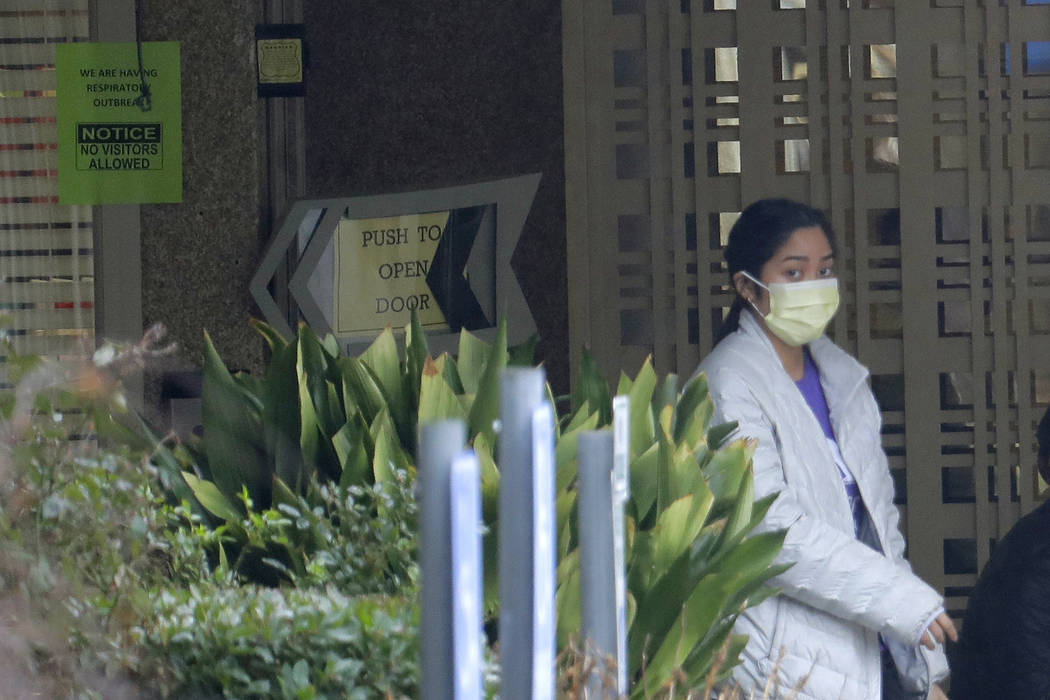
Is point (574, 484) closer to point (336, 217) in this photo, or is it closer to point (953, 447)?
point (336, 217)

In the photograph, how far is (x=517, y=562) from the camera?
0.91 meters

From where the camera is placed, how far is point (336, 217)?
3.50 m

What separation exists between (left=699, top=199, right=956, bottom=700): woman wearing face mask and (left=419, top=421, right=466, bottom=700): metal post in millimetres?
1686

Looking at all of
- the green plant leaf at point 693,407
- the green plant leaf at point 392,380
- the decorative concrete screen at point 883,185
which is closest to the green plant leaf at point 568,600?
the green plant leaf at point 392,380

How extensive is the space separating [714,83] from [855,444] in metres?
1.71

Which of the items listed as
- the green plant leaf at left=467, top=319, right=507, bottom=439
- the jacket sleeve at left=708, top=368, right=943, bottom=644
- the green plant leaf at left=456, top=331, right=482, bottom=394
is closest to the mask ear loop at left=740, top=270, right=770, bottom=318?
the jacket sleeve at left=708, top=368, right=943, bottom=644

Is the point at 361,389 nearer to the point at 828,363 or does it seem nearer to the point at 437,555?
the point at 437,555

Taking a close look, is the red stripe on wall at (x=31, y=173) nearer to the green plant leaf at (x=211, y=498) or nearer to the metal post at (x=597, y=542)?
the green plant leaf at (x=211, y=498)

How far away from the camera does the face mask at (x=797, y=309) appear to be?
119 inches

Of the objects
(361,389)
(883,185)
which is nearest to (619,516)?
(361,389)

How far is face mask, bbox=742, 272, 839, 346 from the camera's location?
302 centimetres

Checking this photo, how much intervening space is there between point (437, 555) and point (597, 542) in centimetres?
20

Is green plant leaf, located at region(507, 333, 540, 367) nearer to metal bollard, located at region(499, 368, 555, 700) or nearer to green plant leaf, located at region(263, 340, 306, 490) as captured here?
green plant leaf, located at region(263, 340, 306, 490)

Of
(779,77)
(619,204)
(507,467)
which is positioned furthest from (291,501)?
(779,77)
